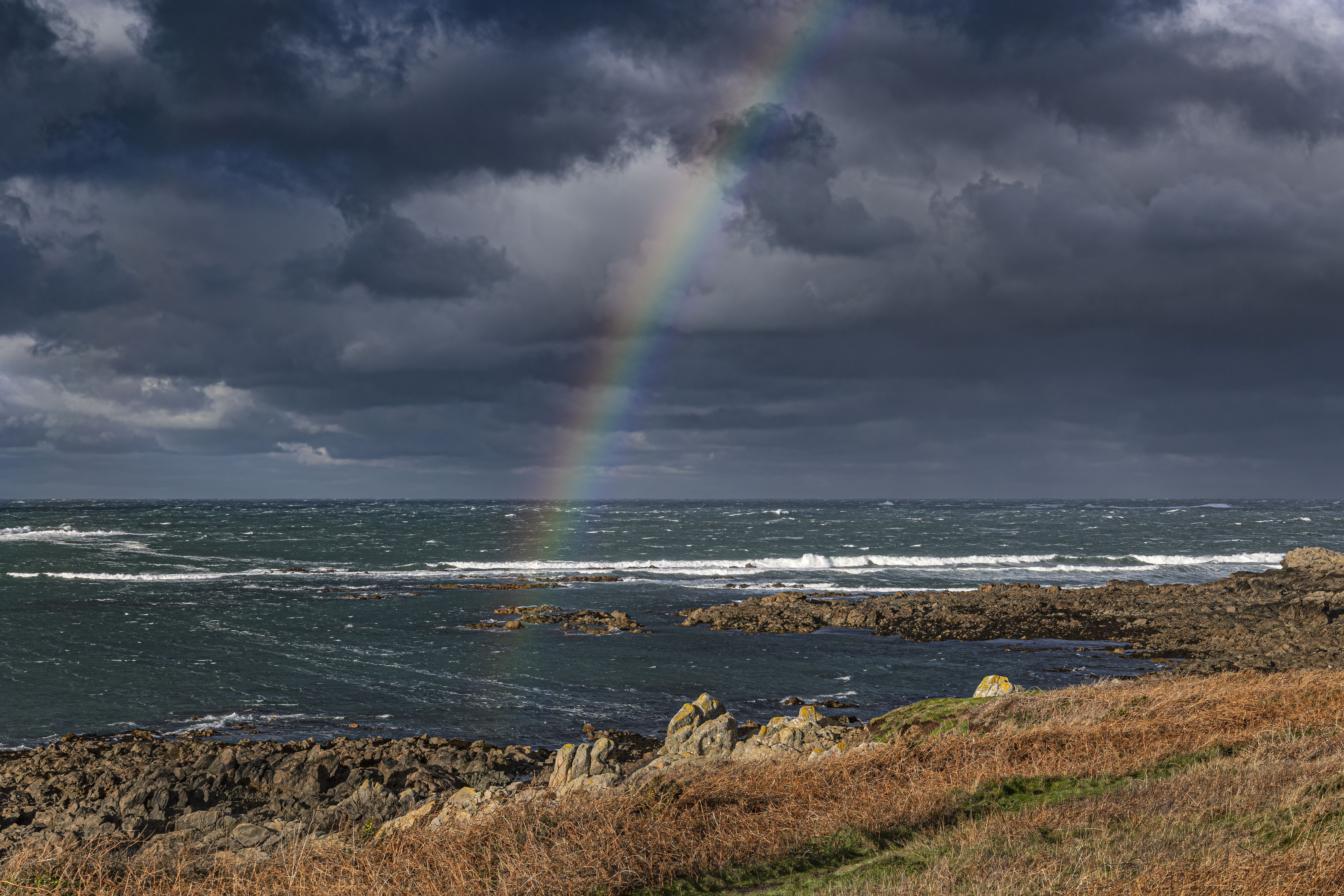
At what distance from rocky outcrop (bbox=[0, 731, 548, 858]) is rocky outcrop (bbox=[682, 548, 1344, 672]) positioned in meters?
21.0

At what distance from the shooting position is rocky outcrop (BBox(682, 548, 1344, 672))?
32406mm

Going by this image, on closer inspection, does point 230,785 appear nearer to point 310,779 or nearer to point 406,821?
point 310,779

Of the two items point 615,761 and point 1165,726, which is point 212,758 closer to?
point 615,761

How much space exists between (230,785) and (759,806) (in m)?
12.1

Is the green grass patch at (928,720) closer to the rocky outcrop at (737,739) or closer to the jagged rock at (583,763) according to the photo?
the rocky outcrop at (737,739)

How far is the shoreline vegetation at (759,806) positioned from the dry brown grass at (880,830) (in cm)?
4

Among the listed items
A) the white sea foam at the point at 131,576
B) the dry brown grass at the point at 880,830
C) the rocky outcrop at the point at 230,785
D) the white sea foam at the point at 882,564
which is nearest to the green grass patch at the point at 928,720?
the dry brown grass at the point at 880,830

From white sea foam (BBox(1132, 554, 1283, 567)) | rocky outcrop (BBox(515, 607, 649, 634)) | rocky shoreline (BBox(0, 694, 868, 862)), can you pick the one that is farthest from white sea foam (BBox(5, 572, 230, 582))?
white sea foam (BBox(1132, 554, 1283, 567))

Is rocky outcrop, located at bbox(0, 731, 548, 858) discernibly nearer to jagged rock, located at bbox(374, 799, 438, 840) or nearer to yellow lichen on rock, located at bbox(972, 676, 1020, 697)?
jagged rock, located at bbox(374, 799, 438, 840)

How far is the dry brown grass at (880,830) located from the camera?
722 cm

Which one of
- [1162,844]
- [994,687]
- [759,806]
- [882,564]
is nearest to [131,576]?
[882,564]

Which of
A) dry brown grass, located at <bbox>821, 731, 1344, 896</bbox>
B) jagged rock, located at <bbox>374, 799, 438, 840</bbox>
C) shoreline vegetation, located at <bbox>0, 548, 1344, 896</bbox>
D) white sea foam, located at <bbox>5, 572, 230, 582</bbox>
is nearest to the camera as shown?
dry brown grass, located at <bbox>821, 731, 1344, 896</bbox>

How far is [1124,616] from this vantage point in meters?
39.8

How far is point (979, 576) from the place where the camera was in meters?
60.0
